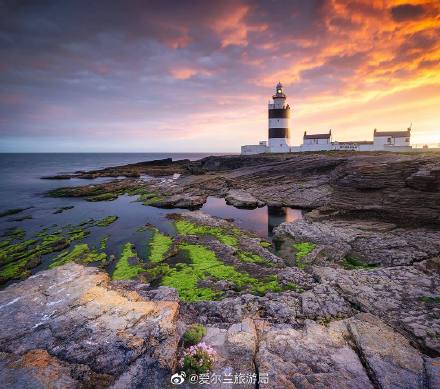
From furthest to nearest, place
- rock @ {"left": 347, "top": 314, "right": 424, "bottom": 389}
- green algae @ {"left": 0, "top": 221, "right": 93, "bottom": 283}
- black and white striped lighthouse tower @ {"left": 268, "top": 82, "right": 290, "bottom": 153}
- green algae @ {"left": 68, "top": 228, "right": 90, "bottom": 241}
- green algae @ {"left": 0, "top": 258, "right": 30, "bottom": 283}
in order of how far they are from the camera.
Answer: black and white striped lighthouse tower @ {"left": 268, "top": 82, "right": 290, "bottom": 153} → green algae @ {"left": 68, "top": 228, "right": 90, "bottom": 241} → green algae @ {"left": 0, "top": 221, "right": 93, "bottom": 283} → green algae @ {"left": 0, "top": 258, "right": 30, "bottom": 283} → rock @ {"left": 347, "top": 314, "right": 424, "bottom": 389}

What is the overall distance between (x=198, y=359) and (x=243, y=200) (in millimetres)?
24202

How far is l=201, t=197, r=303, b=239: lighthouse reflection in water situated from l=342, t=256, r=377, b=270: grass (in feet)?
21.6

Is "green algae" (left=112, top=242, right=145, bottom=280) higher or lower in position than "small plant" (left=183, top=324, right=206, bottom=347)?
lower

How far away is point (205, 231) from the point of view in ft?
71.8

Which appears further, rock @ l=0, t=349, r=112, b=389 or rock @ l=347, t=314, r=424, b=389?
rock @ l=347, t=314, r=424, b=389

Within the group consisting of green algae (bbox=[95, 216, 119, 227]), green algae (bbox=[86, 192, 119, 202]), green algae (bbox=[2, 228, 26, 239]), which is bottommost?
green algae (bbox=[2, 228, 26, 239])

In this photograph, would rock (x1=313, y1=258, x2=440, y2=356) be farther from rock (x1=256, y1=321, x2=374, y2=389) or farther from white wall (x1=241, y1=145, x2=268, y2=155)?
white wall (x1=241, y1=145, x2=268, y2=155)

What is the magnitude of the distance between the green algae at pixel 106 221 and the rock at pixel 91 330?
13677 mm

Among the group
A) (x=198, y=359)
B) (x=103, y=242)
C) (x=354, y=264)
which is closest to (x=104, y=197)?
(x=103, y=242)

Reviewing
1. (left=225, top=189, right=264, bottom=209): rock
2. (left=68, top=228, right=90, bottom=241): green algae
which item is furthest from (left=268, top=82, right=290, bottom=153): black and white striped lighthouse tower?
(left=68, top=228, right=90, bottom=241): green algae

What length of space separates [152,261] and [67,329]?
26.5 feet

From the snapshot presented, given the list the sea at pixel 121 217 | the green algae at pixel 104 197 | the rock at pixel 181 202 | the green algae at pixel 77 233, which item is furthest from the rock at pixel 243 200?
the green algae at pixel 104 197

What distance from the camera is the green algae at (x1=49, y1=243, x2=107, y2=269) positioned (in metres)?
17.0

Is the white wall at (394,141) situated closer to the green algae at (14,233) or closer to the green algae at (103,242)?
the green algae at (103,242)
